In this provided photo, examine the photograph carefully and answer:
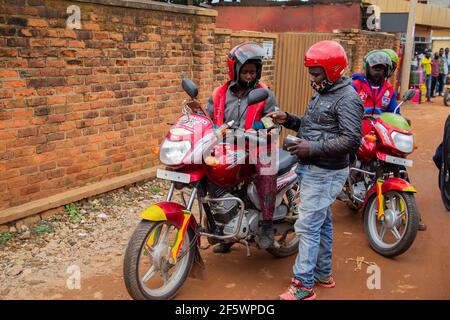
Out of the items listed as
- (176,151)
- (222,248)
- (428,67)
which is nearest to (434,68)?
(428,67)

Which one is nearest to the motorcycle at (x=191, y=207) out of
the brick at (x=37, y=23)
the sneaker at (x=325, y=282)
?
the sneaker at (x=325, y=282)

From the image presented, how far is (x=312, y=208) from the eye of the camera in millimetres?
3508

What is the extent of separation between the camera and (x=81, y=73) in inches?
199

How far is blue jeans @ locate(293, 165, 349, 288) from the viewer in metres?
3.51

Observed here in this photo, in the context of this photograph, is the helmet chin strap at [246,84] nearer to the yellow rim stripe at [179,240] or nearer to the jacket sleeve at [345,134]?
the jacket sleeve at [345,134]

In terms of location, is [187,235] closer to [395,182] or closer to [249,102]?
[249,102]

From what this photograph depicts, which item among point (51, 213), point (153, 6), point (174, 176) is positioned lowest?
point (51, 213)

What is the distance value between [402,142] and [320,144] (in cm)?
152

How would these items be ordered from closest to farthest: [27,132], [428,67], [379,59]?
[27,132] → [379,59] → [428,67]

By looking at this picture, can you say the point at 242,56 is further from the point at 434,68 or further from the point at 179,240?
the point at 434,68

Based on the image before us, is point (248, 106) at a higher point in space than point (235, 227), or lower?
higher

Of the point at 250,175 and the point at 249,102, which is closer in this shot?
the point at 249,102

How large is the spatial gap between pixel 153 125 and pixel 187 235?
2.86m

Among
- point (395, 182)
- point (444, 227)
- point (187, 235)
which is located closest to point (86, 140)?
point (187, 235)
